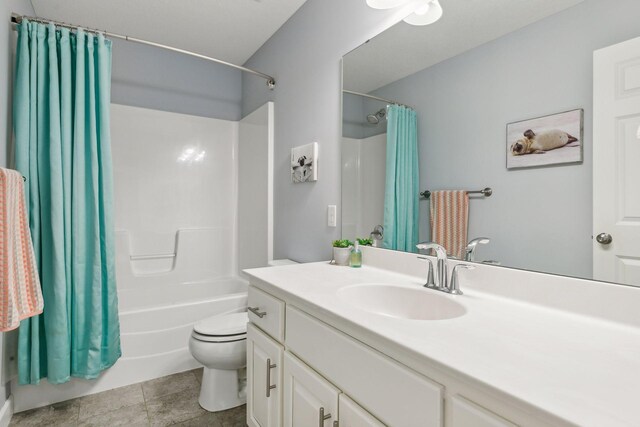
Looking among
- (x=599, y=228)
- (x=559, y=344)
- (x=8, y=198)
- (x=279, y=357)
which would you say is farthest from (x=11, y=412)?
(x=599, y=228)

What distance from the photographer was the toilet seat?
5.90 feet

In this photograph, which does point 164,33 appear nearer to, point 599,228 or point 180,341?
point 180,341

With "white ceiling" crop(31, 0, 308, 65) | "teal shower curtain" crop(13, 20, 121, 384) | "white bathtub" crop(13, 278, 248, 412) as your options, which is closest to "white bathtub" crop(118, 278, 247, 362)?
"white bathtub" crop(13, 278, 248, 412)

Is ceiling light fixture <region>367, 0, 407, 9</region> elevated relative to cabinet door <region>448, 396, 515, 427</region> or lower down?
elevated

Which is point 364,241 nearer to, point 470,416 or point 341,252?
point 341,252

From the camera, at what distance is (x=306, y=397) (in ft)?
3.55

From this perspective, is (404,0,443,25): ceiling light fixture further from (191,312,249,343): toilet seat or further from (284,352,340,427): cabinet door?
(191,312,249,343): toilet seat

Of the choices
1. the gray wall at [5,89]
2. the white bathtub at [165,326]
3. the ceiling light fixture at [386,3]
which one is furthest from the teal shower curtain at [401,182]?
the gray wall at [5,89]

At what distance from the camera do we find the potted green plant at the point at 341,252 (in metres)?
1.68

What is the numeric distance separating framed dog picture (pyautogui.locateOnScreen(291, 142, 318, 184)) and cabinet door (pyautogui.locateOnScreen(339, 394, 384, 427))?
1296 mm

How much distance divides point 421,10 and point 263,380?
168 centimetres

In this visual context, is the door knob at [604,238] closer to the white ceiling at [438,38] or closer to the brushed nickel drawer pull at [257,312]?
the white ceiling at [438,38]

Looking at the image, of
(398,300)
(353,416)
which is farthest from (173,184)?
(353,416)

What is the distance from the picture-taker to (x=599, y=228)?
926 mm
